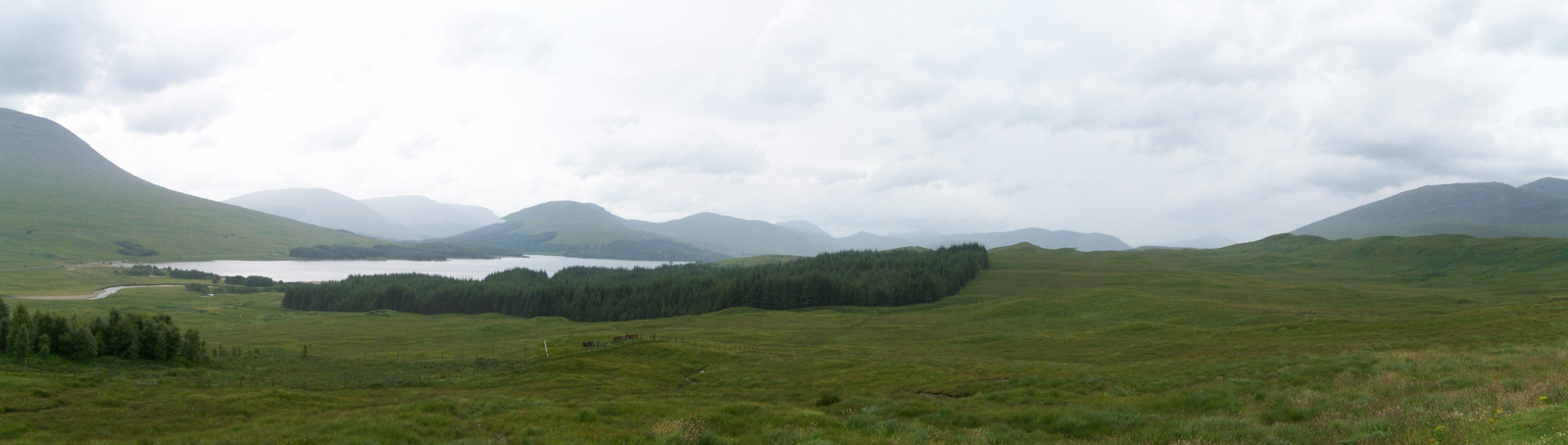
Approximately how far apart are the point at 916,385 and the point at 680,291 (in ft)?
376

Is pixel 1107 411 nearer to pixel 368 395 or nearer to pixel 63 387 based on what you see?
pixel 368 395

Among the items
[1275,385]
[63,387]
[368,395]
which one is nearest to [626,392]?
[368,395]

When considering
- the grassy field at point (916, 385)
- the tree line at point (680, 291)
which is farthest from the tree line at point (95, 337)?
the tree line at point (680, 291)

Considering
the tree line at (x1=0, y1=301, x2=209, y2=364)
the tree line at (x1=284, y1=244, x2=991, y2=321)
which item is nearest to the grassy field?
the tree line at (x1=0, y1=301, x2=209, y2=364)

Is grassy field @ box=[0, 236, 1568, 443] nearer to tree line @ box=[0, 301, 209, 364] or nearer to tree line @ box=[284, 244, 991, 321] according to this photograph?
tree line @ box=[0, 301, 209, 364]

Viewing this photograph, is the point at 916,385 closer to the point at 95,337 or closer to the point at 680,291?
the point at 95,337

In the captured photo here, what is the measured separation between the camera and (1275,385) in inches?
902

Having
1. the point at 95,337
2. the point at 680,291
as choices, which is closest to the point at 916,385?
the point at 95,337

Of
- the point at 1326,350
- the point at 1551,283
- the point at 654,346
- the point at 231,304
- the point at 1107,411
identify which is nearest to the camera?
the point at 1107,411

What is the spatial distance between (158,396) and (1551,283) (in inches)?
6333

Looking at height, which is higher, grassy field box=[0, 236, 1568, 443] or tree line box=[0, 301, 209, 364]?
tree line box=[0, 301, 209, 364]

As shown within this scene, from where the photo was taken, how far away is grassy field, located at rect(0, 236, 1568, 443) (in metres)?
16.9

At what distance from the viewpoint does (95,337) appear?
138 ft

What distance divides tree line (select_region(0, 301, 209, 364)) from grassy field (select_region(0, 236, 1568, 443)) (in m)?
2.15
